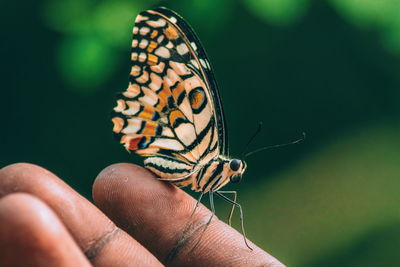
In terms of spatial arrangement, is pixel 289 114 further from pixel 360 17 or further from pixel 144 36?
pixel 144 36

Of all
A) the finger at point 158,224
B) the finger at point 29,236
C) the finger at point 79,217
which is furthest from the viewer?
the finger at point 158,224

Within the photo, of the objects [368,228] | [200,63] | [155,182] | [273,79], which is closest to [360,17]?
[273,79]

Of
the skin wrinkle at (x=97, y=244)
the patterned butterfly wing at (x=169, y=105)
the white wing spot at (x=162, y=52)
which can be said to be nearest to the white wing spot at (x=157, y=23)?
the patterned butterfly wing at (x=169, y=105)

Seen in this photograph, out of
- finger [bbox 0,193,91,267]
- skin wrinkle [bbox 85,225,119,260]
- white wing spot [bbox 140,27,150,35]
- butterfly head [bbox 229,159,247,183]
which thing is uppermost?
white wing spot [bbox 140,27,150,35]

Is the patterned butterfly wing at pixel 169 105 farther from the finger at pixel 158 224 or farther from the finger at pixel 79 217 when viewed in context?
the finger at pixel 79 217

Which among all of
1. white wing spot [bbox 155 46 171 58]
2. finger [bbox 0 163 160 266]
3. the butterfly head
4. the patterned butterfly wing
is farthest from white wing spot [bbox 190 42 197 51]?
finger [bbox 0 163 160 266]

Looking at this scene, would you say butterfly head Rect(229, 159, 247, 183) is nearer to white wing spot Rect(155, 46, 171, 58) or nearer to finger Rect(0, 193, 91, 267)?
white wing spot Rect(155, 46, 171, 58)

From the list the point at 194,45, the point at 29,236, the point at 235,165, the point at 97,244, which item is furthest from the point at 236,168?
the point at 29,236
